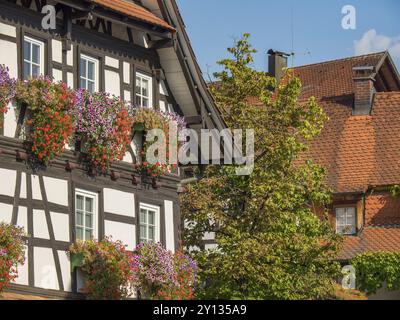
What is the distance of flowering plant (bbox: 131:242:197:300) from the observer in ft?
79.8

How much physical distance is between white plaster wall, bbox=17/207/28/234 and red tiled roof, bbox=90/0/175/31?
4.42 metres

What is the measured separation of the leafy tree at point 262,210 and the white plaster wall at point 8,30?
27.5 ft

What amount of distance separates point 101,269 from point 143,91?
4.76 m

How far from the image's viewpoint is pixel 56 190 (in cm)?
2336

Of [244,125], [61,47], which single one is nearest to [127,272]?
[61,47]

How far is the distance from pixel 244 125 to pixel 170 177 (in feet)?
15.5

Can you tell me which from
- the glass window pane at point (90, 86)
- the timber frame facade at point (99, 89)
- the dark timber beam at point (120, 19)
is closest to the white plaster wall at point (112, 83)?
the timber frame facade at point (99, 89)

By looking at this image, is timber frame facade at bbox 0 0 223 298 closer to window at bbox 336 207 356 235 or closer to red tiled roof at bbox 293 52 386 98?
window at bbox 336 207 356 235

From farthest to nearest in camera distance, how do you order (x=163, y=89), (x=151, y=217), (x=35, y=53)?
(x=163, y=89), (x=151, y=217), (x=35, y=53)

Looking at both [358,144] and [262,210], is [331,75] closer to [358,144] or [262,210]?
[358,144]

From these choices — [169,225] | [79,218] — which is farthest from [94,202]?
[169,225]

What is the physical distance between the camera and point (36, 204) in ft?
74.8

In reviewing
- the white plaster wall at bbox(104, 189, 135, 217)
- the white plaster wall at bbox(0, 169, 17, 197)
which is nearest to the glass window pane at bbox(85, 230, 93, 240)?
the white plaster wall at bbox(104, 189, 135, 217)
